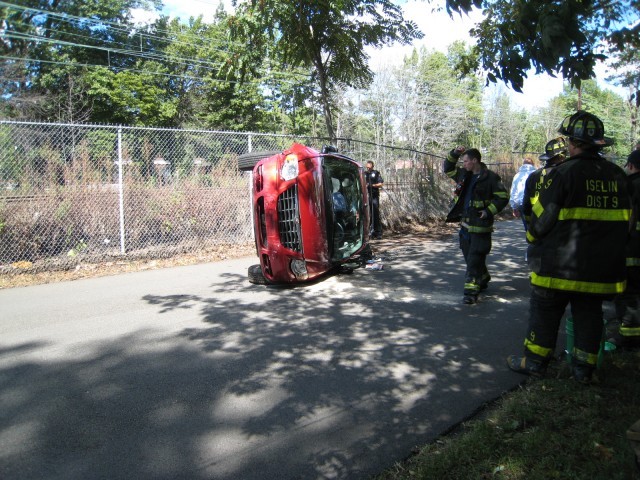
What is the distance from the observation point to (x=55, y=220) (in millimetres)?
8031

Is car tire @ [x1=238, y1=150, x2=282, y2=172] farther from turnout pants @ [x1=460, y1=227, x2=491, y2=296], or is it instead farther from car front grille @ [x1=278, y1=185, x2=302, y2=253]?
turnout pants @ [x1=460, y1=227, x2=491, y2=296]

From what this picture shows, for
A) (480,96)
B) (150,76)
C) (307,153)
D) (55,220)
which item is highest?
(480,96)

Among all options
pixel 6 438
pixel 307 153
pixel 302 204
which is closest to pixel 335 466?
pixel 6 438

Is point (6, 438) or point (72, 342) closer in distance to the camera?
point (6, 438)

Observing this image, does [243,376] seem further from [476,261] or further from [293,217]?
[476,261]

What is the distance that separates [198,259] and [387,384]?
6.31 m

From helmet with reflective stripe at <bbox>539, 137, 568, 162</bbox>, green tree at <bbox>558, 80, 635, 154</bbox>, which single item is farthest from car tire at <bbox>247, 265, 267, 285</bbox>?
green tree at <bbox>558, 80, 635, 154</bbox>

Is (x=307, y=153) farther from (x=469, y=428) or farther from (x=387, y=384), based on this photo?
(x=469, y=428)

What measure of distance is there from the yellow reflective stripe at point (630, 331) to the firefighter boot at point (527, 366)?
3.38 ft

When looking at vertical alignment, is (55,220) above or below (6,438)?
above

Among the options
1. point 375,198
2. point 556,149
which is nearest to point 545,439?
point 556,149

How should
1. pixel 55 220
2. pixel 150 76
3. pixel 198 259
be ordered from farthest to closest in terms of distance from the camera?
pixel 150 76 → pixel 198 259 → pixel 55 220

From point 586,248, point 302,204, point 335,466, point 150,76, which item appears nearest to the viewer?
point 335,466

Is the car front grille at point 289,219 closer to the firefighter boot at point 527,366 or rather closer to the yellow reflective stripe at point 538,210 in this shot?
the firefighter boot at point 527,366
